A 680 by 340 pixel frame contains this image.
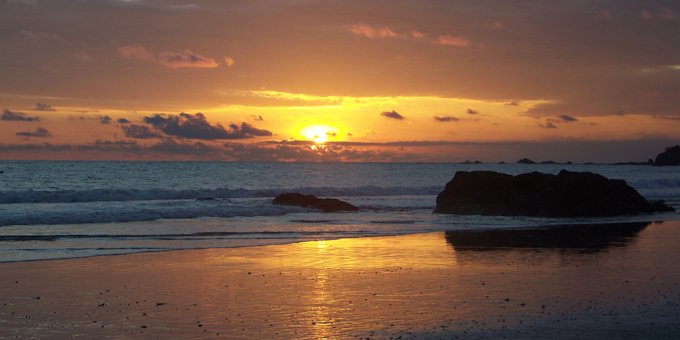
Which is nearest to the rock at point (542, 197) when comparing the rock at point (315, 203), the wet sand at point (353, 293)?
the rock at point (315, 203)

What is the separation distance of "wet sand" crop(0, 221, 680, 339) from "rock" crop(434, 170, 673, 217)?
751 inches

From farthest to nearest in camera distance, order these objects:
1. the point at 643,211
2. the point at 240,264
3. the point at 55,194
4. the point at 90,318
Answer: the point at 55,194, the point at 643,211, the point at 240,264, the point at 90,318

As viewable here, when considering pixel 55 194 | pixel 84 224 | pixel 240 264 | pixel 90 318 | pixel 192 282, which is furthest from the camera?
pixel 55 194

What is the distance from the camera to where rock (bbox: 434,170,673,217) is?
44.8m

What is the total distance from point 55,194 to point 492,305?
5629cm

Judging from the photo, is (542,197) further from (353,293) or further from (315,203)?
(353,293)

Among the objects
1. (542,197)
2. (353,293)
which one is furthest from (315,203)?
(353,293)

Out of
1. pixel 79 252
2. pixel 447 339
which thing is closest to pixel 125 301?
pixel 447 339

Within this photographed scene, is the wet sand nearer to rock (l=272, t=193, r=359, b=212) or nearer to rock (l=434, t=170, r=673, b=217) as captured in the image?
rock (l=434, t=170, r=673, b=217)

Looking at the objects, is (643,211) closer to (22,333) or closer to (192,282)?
(192,282)

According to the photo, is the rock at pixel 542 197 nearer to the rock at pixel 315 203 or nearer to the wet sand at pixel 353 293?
the rock at pixel 315 203

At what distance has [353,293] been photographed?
16.5 meters

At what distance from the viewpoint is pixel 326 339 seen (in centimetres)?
1210

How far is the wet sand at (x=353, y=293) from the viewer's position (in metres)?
13.0
